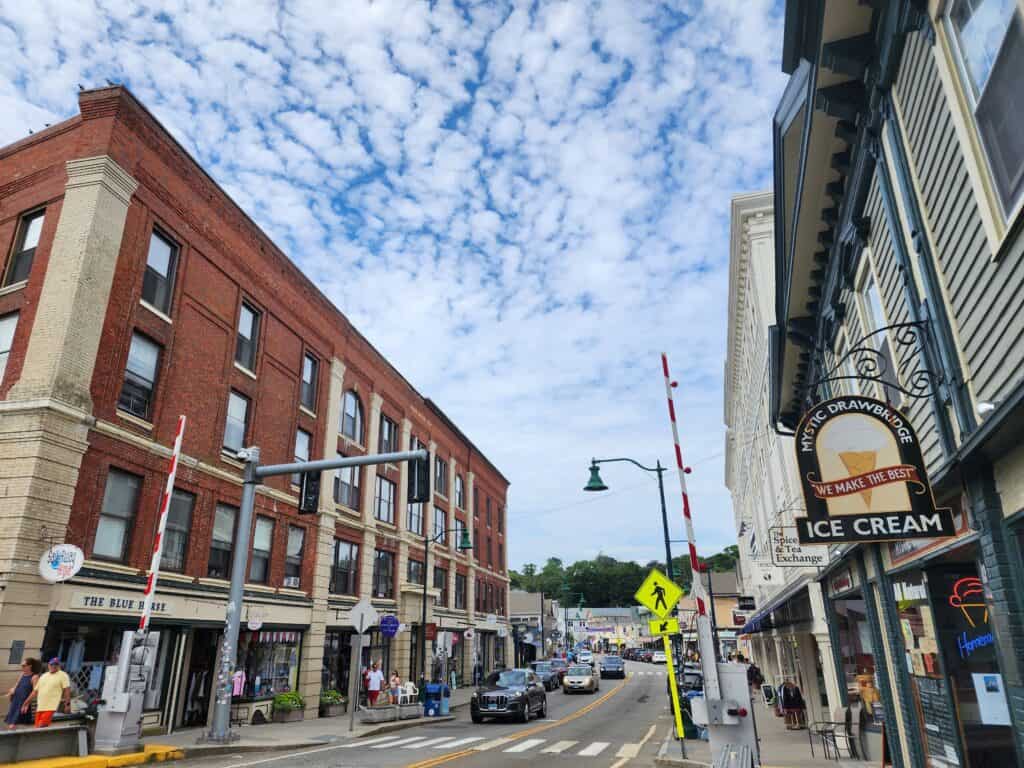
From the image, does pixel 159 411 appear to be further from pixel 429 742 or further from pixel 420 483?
pixel 429 742

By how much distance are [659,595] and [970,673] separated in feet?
21.7

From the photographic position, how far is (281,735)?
1850 centimetres

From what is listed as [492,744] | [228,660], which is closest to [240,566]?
[228,660]

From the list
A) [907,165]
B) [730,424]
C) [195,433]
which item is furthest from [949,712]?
[730,424]

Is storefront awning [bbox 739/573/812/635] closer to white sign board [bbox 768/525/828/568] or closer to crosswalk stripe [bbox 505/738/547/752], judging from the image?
white sign board [bbox 768/525/828/568]

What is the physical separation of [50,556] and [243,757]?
18.9ft

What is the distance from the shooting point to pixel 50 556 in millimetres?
14359

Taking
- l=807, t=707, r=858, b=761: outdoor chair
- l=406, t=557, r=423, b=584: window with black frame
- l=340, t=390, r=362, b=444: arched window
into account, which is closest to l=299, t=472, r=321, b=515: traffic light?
l=807, t=707, r=858, b=761: outdoor chair

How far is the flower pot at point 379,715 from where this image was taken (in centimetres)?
2255

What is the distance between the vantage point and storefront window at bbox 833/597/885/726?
43.2ft

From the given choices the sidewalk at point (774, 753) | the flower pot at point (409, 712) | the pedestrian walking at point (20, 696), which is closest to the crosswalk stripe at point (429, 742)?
the flower pot at point (409, 712)

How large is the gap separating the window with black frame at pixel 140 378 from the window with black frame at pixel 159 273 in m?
1.25

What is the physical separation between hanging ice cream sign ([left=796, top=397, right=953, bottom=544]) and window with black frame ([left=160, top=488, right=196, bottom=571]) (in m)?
17.6

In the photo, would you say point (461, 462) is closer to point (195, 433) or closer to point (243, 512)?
point (195, 433)
